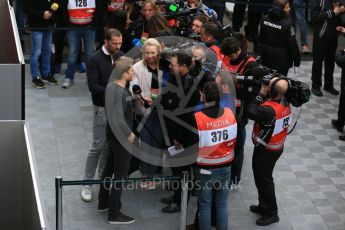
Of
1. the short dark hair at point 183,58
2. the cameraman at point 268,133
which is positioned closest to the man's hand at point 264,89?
the cameraman at point 268,133

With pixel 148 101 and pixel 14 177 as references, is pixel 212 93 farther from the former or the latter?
pixel 14 177

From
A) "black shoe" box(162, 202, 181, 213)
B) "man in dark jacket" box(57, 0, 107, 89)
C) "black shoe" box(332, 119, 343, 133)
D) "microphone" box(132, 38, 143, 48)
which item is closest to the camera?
"black shoe" box(162, 202, 181, 213)

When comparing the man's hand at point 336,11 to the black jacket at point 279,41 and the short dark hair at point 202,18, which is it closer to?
the black jacket at point 279,41

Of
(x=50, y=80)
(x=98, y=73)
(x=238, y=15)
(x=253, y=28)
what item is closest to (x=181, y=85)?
(x=98, y=73)

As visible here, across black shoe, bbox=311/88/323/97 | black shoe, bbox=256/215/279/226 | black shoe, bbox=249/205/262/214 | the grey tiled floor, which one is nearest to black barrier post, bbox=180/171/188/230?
the grey tiled floor

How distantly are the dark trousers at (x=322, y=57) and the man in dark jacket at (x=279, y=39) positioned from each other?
3.01 ft

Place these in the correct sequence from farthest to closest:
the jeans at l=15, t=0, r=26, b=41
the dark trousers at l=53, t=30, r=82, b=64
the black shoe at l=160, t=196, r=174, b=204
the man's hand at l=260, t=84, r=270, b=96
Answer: the jeans at l=15, t=0, r=26, b=41, the dark trousers at l=53, t=30, r=82, b=64, the black shoe at l=160, t=196, r=174, b=204, the man's hand at l=260, t=84, r=270, b=96

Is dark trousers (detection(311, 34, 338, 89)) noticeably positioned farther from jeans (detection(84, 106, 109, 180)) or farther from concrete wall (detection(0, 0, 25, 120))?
concrete wall (detection(0, 0, 25, 120))

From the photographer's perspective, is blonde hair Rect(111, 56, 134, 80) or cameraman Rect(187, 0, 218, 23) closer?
blonde hair Rect(111, 56, 134, 80)

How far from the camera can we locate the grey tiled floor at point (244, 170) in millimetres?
7281

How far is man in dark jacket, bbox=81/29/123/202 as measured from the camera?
24.1 feet

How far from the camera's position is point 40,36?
9.89 metres

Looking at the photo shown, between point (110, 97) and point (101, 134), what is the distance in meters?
0.65

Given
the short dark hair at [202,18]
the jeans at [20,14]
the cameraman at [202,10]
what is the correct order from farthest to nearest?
the jeans at [20,14] → the cameraman at [202,10] → the short dark hair at [202,18]
